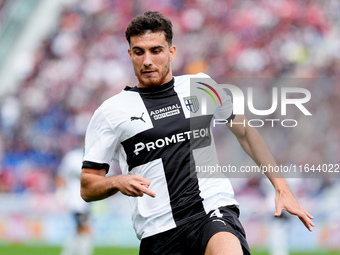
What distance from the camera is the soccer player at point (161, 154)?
4578 mm

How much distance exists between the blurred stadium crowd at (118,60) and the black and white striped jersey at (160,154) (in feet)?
29.3

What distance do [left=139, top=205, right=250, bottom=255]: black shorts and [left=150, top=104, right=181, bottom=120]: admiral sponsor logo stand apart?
2.56 ft

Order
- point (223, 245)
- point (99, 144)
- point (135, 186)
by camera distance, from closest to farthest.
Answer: point (135, 186), point (223, 245), point (99, 144)

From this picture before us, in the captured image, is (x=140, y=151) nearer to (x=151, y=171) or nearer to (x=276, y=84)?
(x=151, y=171)

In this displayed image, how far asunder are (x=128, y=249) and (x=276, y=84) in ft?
15.7

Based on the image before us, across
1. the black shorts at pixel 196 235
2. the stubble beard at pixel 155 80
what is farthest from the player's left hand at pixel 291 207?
the stubble beard at pixel 155 80

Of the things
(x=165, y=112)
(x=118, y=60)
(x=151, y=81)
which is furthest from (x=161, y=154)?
(x=118, y=60)

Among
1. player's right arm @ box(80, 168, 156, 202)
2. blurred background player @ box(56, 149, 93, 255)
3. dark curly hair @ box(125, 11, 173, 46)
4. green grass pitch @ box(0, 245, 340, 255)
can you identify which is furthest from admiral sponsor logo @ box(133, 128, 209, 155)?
green grass pitch @ box(0, 245, 340, 255)

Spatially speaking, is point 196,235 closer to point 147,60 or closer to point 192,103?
point 192,103

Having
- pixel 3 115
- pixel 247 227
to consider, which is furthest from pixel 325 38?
pixel 3 115

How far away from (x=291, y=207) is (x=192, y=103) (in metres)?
1.07

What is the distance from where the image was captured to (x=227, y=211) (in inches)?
182

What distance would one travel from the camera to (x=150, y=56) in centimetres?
474

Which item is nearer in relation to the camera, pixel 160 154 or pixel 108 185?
pixel 108 185
